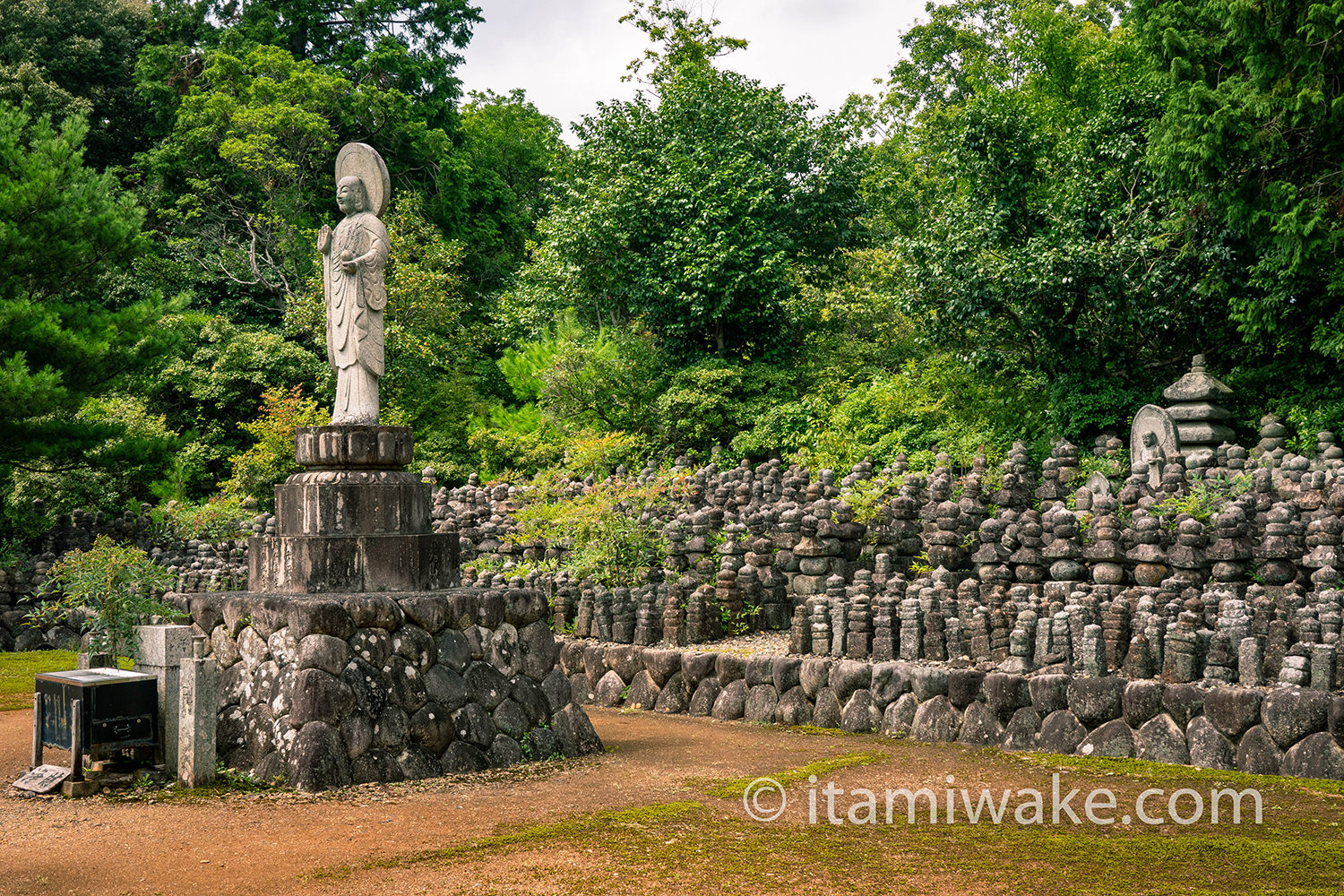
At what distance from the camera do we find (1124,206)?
577 inches

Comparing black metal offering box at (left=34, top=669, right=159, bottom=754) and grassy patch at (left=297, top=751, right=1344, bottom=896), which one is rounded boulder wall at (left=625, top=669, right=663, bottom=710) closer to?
grassy patch at (left=297, top=751, right=1344, bottom=896)

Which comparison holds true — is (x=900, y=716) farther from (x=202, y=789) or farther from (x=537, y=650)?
(x=202, y=789)

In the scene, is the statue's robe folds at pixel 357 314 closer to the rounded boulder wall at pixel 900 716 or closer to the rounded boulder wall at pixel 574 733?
the rounded boulder wall at pixel 574 733

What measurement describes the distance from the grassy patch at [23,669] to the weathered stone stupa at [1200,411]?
11.4 metres

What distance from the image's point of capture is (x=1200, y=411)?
1277 centimetres

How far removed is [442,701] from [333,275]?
3046 mm

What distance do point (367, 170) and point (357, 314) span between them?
41.4 inches

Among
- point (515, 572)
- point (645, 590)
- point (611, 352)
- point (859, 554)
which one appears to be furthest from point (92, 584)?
point (611, 352)

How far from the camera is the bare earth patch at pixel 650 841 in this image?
191 inches

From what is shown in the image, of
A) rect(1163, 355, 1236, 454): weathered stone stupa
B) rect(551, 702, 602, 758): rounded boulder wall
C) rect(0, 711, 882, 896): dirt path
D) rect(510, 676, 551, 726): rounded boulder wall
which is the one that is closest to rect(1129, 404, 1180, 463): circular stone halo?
rect(1163, 355, 1236, 454): weathered stone stupa

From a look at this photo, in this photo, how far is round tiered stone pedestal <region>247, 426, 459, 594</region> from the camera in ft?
24.3

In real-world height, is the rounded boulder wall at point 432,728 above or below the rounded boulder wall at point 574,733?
above

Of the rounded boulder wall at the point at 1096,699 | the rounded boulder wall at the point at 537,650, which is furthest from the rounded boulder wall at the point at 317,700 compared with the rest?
the rounded boulder wall at the point at 1096,699

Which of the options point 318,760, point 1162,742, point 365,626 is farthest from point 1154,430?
point 318,760
